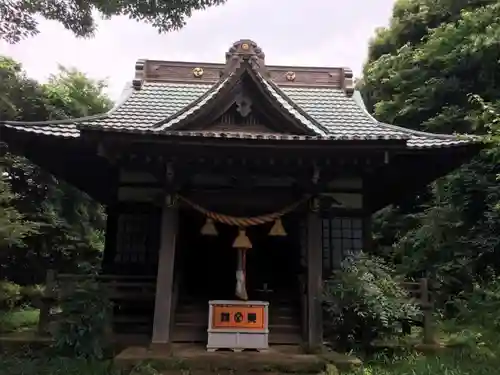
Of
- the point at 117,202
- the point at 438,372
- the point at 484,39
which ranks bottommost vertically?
the point at 438,372

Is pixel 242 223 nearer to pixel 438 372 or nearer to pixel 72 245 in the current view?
pixel 438 372

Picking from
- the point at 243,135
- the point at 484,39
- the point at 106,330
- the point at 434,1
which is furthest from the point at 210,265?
the point at 434,1

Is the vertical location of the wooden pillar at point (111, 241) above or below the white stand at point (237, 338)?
above

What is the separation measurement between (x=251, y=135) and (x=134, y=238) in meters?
3.84

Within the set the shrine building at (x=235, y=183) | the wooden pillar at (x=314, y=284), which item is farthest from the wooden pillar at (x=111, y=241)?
the wooden pillar at (x=314, y=284)

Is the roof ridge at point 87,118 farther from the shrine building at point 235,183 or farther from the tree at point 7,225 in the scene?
the tree at point 7,225

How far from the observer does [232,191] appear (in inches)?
355

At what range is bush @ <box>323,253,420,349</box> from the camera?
→ 789 cm

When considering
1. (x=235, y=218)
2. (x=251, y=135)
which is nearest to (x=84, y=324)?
(x=235, y=218)

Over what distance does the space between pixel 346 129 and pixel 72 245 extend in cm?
1148

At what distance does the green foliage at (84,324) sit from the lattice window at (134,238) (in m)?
1.88

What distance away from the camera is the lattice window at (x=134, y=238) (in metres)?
10.2

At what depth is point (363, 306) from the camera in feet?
25.9

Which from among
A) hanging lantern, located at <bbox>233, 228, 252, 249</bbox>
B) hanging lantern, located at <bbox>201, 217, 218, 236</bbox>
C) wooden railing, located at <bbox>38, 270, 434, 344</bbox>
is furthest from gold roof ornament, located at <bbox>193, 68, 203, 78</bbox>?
wooden railing, located at <bbox>38, 270, 434, 344</bbox>
